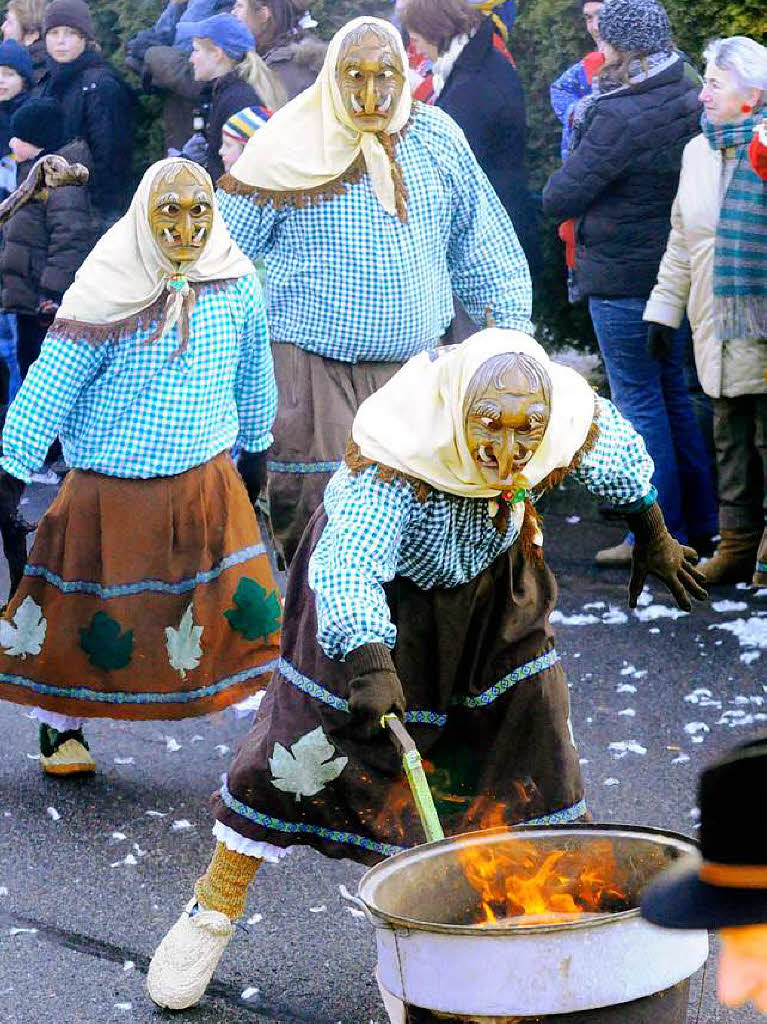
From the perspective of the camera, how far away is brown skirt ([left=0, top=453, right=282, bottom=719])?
18.2 feet

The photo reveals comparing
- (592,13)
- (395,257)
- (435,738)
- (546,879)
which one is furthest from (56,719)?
(592,13)

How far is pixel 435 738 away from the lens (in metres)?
4.12

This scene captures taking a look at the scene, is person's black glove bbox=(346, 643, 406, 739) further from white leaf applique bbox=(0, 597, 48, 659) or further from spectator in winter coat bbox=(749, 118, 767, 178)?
spectator in winter coat bbox=(749, 118, 767, 178)

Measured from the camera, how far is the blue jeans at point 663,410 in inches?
301

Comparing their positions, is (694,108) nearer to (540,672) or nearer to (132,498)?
(132,498)

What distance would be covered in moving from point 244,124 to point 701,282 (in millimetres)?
2158

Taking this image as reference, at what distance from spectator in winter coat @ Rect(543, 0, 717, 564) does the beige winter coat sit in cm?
28

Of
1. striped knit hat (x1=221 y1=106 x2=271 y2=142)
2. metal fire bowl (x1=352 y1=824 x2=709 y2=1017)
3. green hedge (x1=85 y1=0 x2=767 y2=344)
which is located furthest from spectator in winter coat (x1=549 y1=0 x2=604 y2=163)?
metal fire bowl (x1=352 y1=824 x2=709 y2=1017)

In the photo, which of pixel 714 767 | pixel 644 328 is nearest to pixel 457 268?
pixel 644 328

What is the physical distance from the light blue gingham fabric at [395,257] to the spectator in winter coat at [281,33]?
3019 mm

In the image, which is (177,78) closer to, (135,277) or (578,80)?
(578,80)

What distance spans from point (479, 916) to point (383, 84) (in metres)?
3.17

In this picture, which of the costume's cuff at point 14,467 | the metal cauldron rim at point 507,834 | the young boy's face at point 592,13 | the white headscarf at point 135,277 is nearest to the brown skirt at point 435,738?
the metal cauldron rim at point 507,834

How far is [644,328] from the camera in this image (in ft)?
25.2
